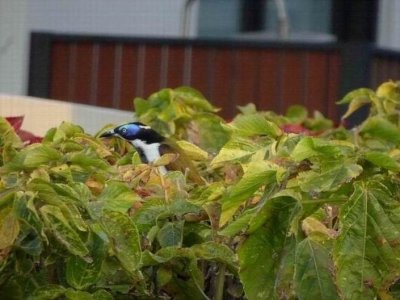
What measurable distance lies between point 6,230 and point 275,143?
0.73m

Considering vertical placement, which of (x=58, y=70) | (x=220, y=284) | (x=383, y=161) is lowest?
(x=220, y=284)

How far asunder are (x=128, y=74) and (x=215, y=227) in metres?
5.97

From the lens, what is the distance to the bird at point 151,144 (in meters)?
3.70

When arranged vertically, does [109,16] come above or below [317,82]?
above

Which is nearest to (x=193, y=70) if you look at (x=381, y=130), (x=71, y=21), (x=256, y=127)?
(x=71, y=21)

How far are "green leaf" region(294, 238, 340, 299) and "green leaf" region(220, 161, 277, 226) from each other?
162 millimetres

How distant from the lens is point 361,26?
8.44m

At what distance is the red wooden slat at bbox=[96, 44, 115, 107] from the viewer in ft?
29.2

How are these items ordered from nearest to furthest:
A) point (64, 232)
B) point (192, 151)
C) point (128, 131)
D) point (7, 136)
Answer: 1. point (64, 232)
2. point (7, 136)
3. point (192, 151)
4. point (128, 131)

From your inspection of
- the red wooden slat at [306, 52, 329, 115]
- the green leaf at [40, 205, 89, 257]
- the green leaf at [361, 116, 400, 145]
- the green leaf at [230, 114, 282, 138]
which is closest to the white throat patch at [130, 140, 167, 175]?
the green leaf at [361, 116, 400, 145]

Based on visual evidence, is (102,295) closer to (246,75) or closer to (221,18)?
(246,75)

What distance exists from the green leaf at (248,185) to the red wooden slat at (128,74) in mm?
6024

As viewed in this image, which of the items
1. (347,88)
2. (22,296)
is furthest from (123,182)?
(347,88)

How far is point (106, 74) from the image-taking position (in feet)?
29.2
